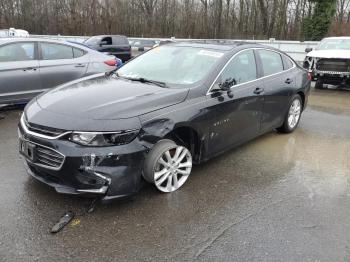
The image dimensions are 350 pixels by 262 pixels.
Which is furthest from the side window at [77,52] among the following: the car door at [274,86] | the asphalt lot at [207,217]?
the car door at [274,86]

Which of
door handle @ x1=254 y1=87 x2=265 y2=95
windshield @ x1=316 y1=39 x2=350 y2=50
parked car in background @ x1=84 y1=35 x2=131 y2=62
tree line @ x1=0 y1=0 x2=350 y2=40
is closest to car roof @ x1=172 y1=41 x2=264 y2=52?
door handle @ x1=254 y1=87 x2=265 y2=95

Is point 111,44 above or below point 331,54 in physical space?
above

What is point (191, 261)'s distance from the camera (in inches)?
129

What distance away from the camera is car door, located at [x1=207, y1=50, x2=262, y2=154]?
4836mm

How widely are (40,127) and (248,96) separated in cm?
272

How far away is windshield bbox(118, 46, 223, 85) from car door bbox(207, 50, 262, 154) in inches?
10.3

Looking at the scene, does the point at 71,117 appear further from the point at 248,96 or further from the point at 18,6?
the point at 18,6

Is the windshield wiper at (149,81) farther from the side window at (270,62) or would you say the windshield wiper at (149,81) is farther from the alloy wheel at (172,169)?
the side window at (270,62)

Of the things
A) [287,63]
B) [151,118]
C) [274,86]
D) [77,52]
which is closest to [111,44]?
[77,52]

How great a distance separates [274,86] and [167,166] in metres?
2.52

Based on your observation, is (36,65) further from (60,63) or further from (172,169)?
(172,169)

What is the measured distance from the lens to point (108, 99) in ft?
13.9

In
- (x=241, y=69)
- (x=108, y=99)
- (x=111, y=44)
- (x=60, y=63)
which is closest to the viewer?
(x=108, y=99)

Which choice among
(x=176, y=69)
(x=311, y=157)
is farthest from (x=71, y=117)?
(x=311, y=157)
